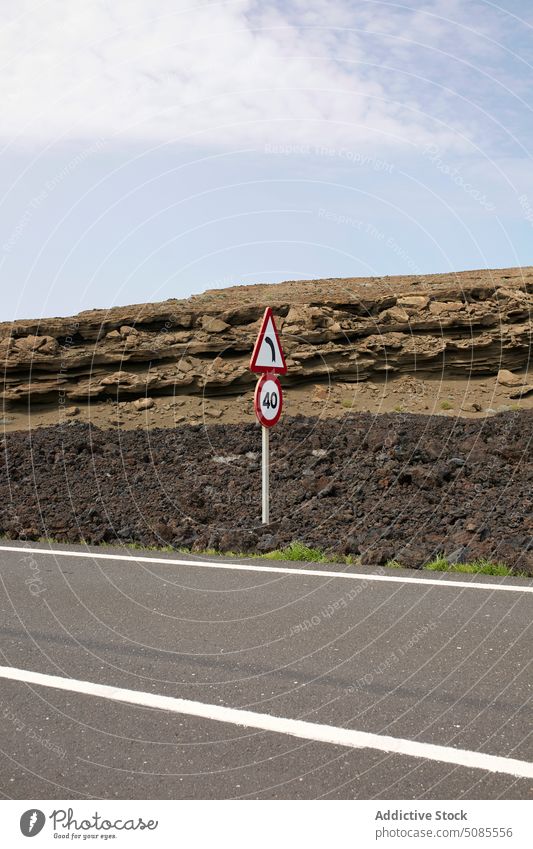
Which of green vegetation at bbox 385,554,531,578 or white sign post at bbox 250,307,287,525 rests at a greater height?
white sign post at bbox 250,307,287,525

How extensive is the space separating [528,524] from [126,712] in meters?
6.15

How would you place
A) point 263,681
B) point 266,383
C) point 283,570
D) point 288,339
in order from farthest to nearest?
point 288,339
point 266,383
point 283,570
point 263,681

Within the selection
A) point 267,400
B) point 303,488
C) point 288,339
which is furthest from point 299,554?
point 288,339

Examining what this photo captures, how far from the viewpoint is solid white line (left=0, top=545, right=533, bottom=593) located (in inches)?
278

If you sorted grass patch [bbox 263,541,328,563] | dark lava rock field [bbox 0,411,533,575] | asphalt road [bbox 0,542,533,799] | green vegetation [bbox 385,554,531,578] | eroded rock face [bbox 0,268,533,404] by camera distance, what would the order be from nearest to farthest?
asphalt road [bbox 0,542,533,799]
green vegetation [bbox 385,554,531,578]
grass patch [bbox 263,541,328,563]
dark lava rock field [bbox 0,411,533,575]
eroded rock face [bbox 0,268,533,404]

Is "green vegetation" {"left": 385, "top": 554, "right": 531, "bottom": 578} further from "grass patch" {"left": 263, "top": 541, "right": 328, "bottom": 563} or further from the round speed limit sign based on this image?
the round speed limit sign

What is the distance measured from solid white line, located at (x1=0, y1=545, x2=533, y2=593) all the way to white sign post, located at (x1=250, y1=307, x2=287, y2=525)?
1773 millimetres

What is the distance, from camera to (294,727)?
4.16 metres

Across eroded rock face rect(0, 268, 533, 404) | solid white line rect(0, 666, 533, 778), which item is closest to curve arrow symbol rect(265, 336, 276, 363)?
solid white line rect(0, 666, 533, 778)

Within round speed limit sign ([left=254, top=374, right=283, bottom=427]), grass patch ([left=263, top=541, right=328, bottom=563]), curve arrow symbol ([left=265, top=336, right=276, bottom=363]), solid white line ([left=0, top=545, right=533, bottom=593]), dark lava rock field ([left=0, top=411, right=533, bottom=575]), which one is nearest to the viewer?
solid white line ([left=0, top=545, right=533, bottom=593])

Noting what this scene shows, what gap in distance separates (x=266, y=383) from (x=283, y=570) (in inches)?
111

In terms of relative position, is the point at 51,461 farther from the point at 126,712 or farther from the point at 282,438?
the point at 126,712

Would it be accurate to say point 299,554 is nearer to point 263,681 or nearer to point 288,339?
point 263,681

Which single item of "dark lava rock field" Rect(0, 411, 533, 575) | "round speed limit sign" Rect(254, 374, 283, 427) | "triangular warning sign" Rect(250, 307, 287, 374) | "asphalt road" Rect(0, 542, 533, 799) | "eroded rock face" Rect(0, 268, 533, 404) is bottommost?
"asphalt road" Rect(0, 542, 533, 799)
